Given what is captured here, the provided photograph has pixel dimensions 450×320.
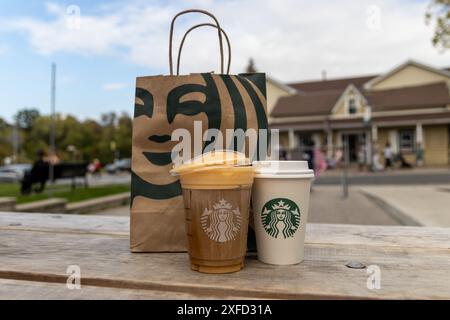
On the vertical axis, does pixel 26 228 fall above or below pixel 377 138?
below

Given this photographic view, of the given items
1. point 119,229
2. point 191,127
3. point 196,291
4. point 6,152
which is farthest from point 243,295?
point 6,152

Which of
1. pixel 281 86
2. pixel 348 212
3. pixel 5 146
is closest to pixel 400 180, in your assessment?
pixel 348 212

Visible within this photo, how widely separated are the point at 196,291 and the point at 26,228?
4.54 feet

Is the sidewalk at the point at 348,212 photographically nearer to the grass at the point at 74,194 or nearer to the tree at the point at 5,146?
the grass at the point at 74,194

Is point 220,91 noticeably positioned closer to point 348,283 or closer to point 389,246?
point 348,283

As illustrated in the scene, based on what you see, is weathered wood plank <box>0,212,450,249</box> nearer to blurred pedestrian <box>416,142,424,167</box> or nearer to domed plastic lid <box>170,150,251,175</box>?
domed plastic lid <box>170,150,251,175</box>

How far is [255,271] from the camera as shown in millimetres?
1253

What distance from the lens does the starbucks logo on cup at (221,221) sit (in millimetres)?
1171

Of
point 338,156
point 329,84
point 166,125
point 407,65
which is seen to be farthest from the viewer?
point 329,84

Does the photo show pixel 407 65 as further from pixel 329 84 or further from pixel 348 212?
pixel 348 212

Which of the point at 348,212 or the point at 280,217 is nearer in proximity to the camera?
the point at 280,217

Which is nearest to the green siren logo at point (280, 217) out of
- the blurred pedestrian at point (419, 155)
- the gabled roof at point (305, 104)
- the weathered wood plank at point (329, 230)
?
the weathered wood plank at point (329, 230)

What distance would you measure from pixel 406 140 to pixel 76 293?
27.3m

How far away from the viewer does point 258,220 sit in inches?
52.6
